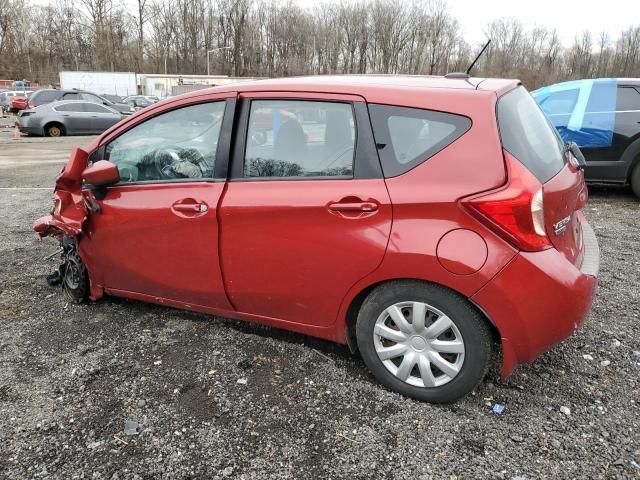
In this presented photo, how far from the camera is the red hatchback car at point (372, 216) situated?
2354 mm

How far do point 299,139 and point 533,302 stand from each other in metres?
1.45

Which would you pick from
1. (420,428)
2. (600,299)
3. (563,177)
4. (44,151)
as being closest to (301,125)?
(563,177)

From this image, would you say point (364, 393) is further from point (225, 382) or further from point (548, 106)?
point (548, 106)

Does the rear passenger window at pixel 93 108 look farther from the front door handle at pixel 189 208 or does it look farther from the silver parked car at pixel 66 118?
the front door handle at pixel 189 208

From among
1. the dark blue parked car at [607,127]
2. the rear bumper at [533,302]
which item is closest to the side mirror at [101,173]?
the rear bumper at [533,302]

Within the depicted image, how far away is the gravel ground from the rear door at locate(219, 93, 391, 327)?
1.43 feet

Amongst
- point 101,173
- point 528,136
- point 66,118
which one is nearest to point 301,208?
point 528,136

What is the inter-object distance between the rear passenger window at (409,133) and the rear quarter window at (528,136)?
0.71 ft

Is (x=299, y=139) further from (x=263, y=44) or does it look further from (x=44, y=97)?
(x=263, y=44)

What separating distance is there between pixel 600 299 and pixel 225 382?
2.90m

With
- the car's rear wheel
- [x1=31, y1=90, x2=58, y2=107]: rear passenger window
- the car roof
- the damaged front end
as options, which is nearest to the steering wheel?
the car roof

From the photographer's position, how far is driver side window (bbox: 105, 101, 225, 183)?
9.86 feet

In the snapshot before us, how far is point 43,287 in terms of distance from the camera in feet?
13.8

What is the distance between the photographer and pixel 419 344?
2592 millimetres
